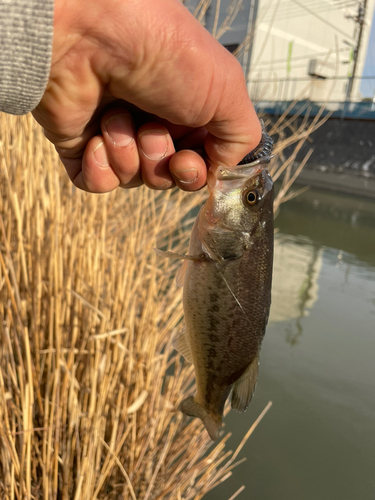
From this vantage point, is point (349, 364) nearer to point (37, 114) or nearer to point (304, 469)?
point (304, 469)

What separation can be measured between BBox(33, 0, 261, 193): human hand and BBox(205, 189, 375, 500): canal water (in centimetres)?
163

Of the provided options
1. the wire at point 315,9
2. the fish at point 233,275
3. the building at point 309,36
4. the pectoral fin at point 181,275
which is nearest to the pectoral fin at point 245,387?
the fish at point 233,275

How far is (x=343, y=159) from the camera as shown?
33.7 feet

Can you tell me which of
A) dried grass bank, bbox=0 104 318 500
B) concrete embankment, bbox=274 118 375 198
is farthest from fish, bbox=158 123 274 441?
concrete embankment, bbox=274 118 375 198

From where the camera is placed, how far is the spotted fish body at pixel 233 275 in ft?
3.00

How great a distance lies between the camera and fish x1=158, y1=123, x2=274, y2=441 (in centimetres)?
92

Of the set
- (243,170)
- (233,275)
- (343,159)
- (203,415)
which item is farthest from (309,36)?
(203,415)

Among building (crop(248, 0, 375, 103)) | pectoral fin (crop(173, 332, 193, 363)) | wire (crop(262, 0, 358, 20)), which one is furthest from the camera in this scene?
wire (crop(262, 0, 358, 20))

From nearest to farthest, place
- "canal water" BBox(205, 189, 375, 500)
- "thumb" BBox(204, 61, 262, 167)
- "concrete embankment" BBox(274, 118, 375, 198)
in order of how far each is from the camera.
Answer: "thumb" BBox(204, 61, 262, 167), "canal water" BBox(205, 189, 375, 500), "concrete embankment" BBox(274, 118, 375, 198)

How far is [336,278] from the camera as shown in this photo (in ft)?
15.0

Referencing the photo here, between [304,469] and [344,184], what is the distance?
916 centimetres

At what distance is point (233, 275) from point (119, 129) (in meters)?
0.42

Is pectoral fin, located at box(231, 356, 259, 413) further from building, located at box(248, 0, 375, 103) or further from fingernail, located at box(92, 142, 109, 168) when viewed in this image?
building, located at box(248, 0, 375, 103)

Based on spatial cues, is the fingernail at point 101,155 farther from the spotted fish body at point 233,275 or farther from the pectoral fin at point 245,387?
the pectoral fin at point 245,387
